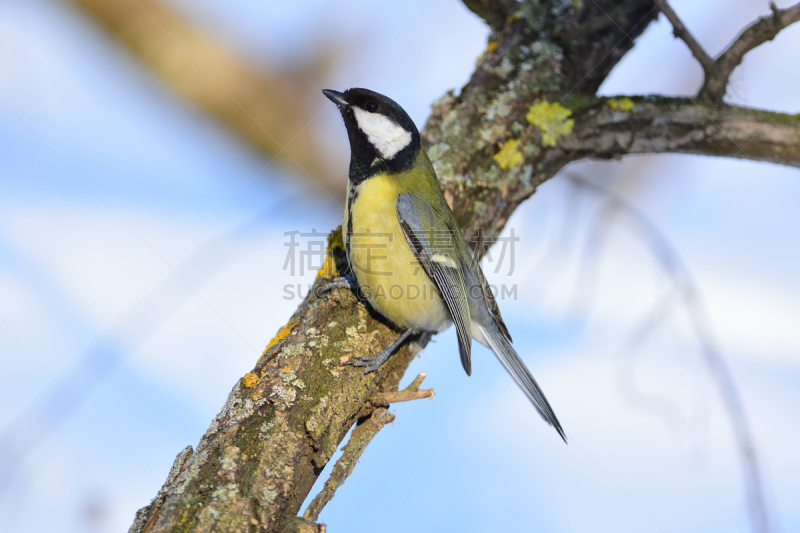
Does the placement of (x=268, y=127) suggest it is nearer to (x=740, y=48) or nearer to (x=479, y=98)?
(x=479, y=98)

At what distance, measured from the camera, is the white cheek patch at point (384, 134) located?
2.55 meters

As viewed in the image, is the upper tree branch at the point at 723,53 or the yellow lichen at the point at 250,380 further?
the upper tree branch at the point at 723,53

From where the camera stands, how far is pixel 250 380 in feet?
6.46

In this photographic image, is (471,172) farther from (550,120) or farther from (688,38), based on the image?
(688,38)

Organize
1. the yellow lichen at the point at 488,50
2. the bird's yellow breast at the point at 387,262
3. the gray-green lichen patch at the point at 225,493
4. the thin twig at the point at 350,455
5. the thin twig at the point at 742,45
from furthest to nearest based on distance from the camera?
the yellow lichen at the point at 488,50
the thin twig at the point at 742,45
the bird's yellow breast at the point at 387,262
the thin twig at the point at 350,455
the gray-green lichen patch at the point at 225,493

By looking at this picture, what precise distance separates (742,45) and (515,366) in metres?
2.02

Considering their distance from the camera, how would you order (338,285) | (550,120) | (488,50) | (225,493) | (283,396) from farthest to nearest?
(488,50) < (550,120) < (338,285) < (283,396) < (225,493)

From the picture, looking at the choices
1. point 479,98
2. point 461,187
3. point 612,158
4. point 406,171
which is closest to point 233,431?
point 406,171

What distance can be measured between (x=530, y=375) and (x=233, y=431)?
4.58 ft

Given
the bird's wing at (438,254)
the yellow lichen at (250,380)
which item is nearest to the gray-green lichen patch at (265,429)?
the yellow lichen at (250,380)

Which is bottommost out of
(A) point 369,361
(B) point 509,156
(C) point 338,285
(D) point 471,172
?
(A) point 369,361

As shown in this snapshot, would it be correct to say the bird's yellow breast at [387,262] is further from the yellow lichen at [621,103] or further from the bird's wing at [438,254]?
the yellow lichen at [621,103]

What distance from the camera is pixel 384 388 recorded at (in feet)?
7.53

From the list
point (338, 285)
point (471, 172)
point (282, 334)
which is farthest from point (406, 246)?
point (471, 172)
